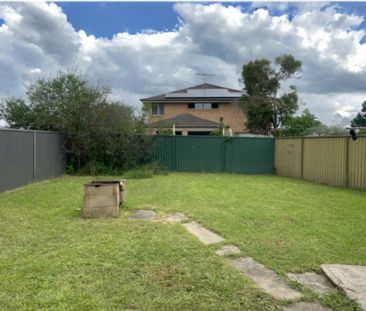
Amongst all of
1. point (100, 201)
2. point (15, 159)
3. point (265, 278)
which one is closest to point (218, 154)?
point (15, 159)

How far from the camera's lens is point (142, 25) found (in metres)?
13.6

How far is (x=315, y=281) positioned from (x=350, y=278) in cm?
37

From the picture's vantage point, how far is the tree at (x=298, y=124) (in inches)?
976

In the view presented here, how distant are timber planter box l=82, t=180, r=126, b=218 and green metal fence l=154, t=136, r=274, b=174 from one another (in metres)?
9.99

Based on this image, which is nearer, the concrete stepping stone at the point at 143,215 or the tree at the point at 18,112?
the concrete stepping stone at the point at 143,215

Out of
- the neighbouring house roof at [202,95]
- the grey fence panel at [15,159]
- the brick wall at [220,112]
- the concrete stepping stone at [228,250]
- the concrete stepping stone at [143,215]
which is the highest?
the neighbouring house roof at [202,95]

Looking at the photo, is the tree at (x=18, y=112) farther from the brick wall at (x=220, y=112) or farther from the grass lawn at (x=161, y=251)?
the brick wall at (x=220, y=112)

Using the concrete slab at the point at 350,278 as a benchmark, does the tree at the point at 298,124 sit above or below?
above

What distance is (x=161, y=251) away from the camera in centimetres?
470

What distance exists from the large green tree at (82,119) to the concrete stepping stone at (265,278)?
456 inches

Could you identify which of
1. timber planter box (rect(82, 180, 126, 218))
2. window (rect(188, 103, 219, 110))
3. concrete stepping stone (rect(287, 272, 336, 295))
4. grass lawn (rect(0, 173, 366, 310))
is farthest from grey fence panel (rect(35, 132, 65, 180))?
window (rect(188, 103, 219, 110))

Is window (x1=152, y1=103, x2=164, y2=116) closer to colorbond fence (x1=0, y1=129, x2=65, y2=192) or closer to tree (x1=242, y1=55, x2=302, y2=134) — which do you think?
tree (x1=242, y1=55, x2=302, y2=134)

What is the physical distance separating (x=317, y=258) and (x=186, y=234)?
1.98 m

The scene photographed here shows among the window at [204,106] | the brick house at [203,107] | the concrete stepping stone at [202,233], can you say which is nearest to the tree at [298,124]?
the brick house at [203,107]
